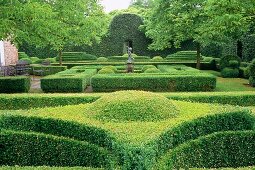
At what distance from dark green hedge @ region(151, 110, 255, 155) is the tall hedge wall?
85.0 feet

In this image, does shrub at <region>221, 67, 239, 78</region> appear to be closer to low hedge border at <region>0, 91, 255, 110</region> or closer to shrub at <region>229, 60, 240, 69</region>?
shrub at <region>229, 60, 240, 69</region>

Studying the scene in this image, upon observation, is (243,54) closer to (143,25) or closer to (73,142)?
(143,25)

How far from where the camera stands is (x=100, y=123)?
6605mm

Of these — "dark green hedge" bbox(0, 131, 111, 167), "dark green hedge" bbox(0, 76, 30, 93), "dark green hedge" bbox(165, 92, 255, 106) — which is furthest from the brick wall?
"dark green hedge" bbox(0, 131, 111, 167)

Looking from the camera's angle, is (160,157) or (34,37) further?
(34,37)

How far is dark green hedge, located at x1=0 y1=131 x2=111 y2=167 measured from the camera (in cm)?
676

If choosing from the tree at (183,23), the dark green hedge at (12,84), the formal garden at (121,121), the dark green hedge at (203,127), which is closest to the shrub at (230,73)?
the tree at (183,23)

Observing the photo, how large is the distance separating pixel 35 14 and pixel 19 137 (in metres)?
4.82

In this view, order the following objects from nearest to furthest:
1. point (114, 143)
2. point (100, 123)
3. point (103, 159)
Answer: point (114, 143), point (103, 159), point (100, 123)

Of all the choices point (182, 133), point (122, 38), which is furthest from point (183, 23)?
point (122, 38)

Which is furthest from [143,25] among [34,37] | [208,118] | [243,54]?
[208,118]

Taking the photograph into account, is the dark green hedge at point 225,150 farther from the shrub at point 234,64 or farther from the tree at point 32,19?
the shrub at point 234,64

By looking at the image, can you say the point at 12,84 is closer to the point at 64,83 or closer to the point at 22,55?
the point at 64,83

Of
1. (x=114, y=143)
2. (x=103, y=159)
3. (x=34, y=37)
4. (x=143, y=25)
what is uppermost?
(x=143, y=25)
